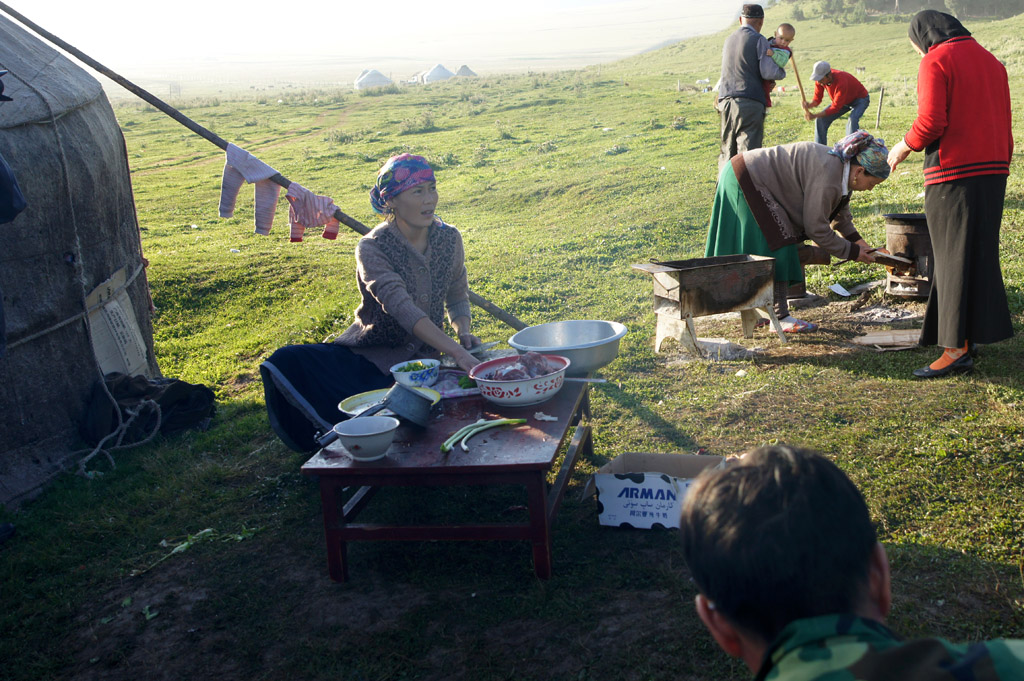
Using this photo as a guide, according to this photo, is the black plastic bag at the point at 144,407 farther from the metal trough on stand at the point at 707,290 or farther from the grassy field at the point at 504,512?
the metal trough on stand at the point at 707,290

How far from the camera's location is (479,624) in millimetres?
2854

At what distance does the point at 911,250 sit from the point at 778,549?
5.61 metres

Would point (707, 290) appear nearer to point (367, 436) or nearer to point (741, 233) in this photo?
point (741, 233)

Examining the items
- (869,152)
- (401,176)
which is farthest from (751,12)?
(401,176)

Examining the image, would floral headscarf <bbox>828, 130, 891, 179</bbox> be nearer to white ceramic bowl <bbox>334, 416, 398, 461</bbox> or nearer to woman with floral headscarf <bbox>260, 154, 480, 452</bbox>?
woman with floral headscarf <bbox>260, 154, 480, 452</bbox>

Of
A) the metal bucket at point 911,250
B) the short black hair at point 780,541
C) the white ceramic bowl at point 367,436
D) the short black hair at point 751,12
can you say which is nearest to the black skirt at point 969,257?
the metal bucket at point 911,250

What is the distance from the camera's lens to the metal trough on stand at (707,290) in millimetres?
5133

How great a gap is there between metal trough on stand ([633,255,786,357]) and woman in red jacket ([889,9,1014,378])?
111 centimetres

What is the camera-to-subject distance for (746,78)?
779cm

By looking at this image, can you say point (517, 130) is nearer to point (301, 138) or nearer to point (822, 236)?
point (301, 138)

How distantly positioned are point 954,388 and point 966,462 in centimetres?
98

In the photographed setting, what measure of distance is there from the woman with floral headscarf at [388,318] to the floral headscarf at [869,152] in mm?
2726

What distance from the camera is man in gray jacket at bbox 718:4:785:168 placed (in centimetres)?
771

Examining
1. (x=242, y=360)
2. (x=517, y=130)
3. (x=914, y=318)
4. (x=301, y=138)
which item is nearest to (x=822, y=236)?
(x=914, y=318)
